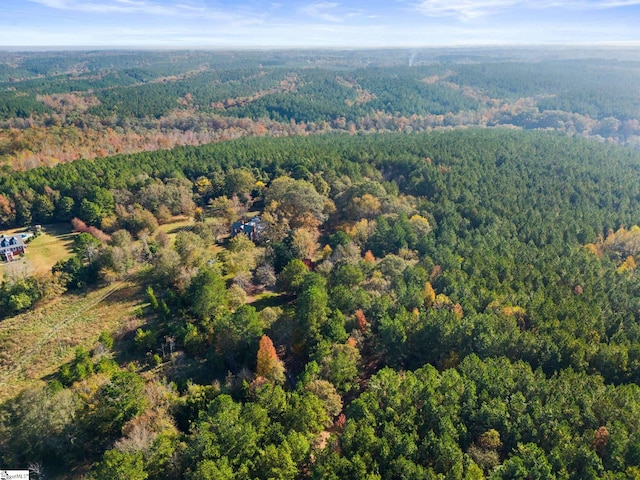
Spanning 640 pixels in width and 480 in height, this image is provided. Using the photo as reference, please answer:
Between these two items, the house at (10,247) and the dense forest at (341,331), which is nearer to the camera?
the dense forest at (341,331)

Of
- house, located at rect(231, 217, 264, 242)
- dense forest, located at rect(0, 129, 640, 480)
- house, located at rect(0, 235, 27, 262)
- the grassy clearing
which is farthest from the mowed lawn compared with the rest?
house, located at rect(231, 217, 264, 242)

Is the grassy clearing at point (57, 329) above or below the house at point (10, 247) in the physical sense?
below

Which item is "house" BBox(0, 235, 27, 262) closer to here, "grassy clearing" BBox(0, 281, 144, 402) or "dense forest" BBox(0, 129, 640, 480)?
"dense forest" BBox(0, 129, 640, 480)

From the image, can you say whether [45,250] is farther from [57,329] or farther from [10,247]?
[57,329]

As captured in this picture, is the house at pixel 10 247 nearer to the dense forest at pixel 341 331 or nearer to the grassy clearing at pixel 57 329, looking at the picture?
the dense forest at pixel 341 331

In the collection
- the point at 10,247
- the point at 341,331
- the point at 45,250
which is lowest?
the point at 45,250

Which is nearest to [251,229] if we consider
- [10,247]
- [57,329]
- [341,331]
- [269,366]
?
[57,329]

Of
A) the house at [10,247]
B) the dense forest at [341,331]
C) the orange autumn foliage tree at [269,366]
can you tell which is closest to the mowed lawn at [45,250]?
the house at [10,247]
